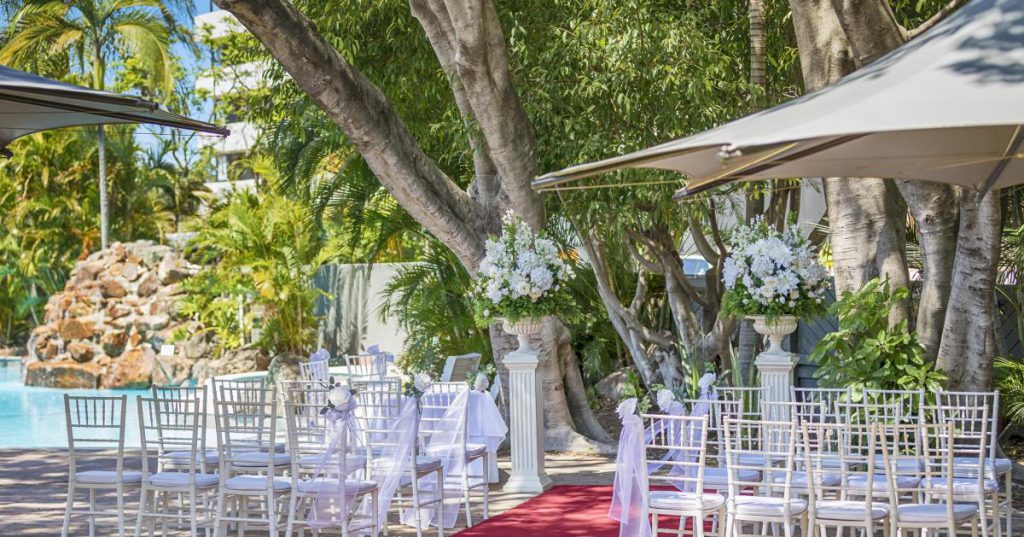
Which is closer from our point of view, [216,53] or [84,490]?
[84,490]

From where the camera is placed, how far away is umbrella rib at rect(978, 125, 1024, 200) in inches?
190

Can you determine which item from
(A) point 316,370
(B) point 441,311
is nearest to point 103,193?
(B) point 441,311

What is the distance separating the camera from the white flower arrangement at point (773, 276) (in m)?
7.67

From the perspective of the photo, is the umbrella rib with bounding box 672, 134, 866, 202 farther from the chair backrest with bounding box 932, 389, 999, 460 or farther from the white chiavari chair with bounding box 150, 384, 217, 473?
the white chiavari chair with bounding box 150, 384, 217, 473

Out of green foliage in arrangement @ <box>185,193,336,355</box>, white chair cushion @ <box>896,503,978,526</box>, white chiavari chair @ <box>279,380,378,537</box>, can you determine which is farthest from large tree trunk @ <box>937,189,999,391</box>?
green foliage in arrangement @ <box>185,193,336,355</box>

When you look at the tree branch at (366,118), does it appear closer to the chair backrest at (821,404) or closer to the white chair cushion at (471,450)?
the white chair cushion at (471,450)

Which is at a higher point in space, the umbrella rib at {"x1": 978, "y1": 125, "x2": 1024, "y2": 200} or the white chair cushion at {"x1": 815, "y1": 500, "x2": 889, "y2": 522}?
the umbrella rib at {"x1": 978, "y1": 125, "x2": 1024, "y2": 200}

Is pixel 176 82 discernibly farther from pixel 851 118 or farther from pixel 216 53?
pixel 851 118

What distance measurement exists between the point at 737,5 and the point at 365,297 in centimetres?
1028

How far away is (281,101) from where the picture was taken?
11641mm

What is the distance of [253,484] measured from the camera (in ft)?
19.7

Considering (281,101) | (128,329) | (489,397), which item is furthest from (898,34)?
(128,329)

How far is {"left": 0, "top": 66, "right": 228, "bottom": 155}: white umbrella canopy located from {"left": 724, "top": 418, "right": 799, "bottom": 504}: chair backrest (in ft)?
10.8

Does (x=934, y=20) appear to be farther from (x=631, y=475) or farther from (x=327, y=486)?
(x=327, y=486)
